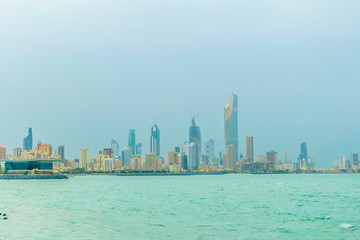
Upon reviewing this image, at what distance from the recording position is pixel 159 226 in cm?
4503

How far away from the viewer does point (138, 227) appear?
1757 inches

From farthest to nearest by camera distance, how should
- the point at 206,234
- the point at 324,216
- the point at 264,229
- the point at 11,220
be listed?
the point at 324,216, the point at 11,220, the point at 264,229, the point at 206,234

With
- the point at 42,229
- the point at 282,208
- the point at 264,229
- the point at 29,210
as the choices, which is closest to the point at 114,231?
the point at 42,229

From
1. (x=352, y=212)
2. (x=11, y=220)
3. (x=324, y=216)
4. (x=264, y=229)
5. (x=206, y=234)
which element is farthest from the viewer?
(x=352, y=212)

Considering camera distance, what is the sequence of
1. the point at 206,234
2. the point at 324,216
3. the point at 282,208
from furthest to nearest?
the point at 282,208
the point at 324,216
the point at 206,234

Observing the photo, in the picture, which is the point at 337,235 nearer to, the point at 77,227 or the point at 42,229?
the point at 77,227

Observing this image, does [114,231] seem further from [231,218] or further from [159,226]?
[231,218]

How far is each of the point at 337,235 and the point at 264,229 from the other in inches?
262

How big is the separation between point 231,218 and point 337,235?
14.1 m

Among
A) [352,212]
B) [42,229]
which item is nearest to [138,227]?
[42,229]

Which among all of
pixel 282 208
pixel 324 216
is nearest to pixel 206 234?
pixel 324 216

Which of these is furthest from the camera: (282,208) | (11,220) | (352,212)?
(282,208)

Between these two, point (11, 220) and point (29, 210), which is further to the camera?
point (29, 210)

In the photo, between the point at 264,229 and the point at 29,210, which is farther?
the point at 29,210
